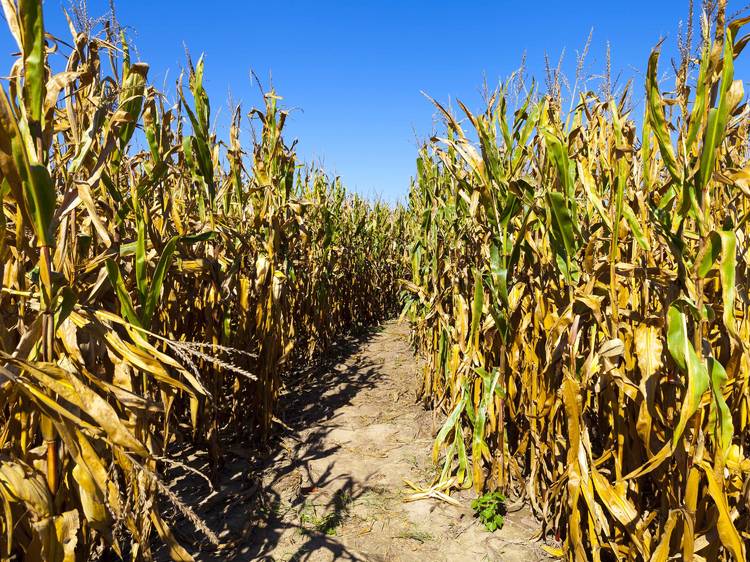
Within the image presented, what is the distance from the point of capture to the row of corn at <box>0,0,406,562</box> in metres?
1.01

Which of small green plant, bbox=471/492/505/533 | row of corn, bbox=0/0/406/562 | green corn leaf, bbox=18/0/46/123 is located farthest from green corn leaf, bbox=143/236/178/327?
small green plant, bbox=471/492/505/533

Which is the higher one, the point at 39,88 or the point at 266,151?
the point at 266,151

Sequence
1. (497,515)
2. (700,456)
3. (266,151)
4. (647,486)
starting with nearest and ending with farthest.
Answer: (700,456), (647,486), (497,515), (266,151)

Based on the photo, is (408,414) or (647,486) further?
(408,414)

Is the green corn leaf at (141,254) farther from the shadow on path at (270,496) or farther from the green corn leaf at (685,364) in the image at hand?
the green corn leaf at (685,364)

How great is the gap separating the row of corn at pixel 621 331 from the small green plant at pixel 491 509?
8 centimetres

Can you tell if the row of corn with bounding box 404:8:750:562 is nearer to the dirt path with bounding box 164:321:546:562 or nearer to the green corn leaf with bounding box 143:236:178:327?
the dirt path with bounding box 164:321:546:562

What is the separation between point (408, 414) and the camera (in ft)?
13.2

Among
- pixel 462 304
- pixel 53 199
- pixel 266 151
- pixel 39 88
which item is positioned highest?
pixel 266 151

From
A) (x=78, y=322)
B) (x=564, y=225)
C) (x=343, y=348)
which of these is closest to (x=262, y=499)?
(x=78, y=322)

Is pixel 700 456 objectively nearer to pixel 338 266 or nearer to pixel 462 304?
pixel 462 304

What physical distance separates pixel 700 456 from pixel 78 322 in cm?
170

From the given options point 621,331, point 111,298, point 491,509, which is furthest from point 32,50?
point 491,509

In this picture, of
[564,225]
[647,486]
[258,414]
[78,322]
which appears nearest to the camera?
[78,322]
